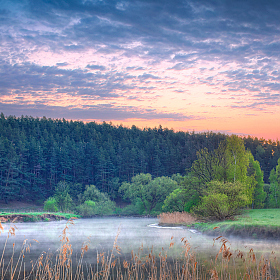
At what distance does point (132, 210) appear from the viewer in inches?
3415

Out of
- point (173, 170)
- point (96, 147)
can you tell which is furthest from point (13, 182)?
point (173, 170)

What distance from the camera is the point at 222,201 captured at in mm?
36844

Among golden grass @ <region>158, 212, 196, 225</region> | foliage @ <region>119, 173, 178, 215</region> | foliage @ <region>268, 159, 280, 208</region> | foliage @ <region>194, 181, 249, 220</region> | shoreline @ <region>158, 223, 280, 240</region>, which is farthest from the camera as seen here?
foliage @ <region>119, 173, 178, 215</region>

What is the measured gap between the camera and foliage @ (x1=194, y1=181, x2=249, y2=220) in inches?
1456

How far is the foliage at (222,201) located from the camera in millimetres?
36975

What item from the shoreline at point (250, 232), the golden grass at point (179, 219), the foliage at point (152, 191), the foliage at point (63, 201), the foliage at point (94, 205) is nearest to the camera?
the shoreline at point (250, 232)

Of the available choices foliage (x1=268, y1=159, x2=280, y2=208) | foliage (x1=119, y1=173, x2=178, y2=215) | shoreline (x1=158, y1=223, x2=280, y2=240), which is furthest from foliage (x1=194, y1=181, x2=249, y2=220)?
foliage (x1=119, y1=173, x2=178, y2=215)

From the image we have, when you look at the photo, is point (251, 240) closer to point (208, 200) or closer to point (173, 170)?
point (208, 200)

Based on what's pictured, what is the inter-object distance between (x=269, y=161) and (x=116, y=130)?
75.4 metres

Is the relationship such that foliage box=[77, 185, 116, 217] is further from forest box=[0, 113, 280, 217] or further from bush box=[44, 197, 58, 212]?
forest box=[0, 113, 280, 217]

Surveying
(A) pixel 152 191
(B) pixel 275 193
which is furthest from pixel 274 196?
(A) pixel 152 191

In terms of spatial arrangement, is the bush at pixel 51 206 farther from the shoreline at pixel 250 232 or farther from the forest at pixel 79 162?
the shoreline at pixel 250 232

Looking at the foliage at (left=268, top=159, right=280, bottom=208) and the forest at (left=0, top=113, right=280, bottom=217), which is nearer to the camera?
the foliage at (left=268, top=159, right=280, bottom=208)

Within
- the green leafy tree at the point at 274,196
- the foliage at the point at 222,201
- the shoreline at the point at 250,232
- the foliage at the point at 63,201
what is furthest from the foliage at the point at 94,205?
the shoreline at the point at 250,232
